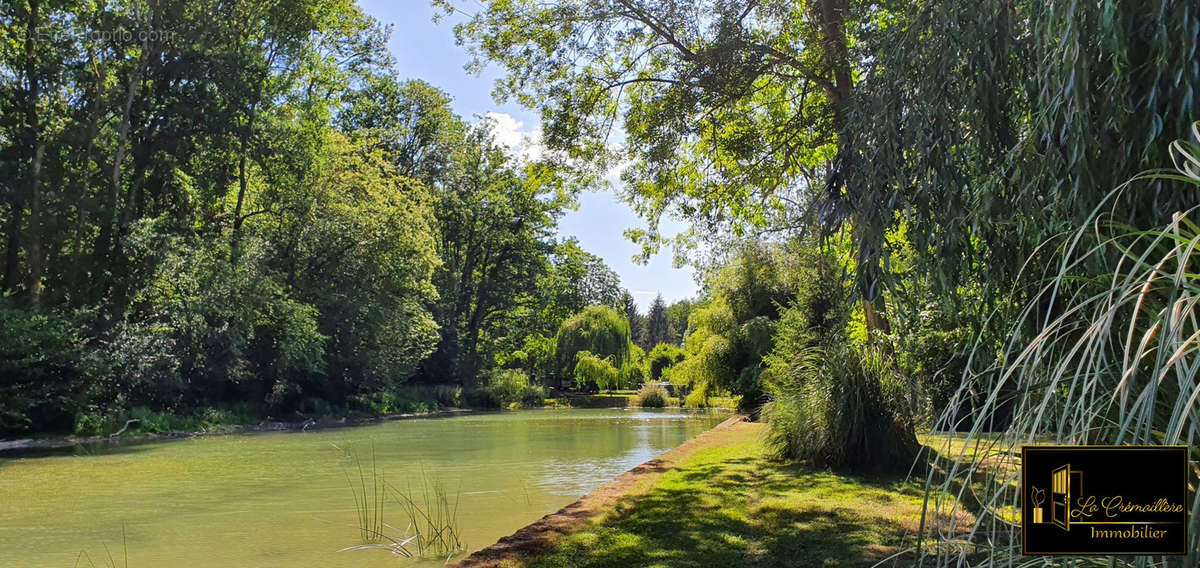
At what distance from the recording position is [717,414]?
1029 inches

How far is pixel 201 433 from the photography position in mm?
18938

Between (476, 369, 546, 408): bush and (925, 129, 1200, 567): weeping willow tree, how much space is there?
30253 mm

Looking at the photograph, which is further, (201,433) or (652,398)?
(652,398)

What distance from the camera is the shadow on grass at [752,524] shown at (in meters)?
5.05

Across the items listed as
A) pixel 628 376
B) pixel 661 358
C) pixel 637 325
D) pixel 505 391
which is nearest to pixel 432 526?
pixel 505 391

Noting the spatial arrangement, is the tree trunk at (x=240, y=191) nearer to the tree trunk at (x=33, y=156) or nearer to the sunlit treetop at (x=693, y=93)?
the tree trunk at (x=33, y=156)

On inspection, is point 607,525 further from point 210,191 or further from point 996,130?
point 210,191

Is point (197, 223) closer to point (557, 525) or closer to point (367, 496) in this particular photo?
point (367, 496)

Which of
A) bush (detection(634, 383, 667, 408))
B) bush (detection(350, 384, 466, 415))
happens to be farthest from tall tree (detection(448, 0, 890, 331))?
bush (detection(634, 383, 667, 408))

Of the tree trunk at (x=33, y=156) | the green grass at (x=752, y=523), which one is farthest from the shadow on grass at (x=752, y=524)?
the tree trunk at (x=33, y=156)

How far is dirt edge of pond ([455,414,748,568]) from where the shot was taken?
5172 millimetres

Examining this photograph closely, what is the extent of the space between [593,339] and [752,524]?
34.9m

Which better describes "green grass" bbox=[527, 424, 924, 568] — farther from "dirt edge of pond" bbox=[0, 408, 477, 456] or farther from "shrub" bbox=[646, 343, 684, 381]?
"shrub" bbox=[646, 343, 684, 381]

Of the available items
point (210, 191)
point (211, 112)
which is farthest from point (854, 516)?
point (210, 191)
